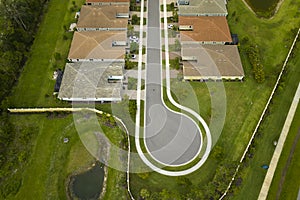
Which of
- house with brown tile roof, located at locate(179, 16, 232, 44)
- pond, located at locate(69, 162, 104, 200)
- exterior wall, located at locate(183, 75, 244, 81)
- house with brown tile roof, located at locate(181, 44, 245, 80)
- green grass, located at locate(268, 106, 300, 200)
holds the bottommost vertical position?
pond, located at locate(69, 162, 104, 200)

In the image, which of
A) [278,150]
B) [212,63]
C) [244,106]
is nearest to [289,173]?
[278,150]

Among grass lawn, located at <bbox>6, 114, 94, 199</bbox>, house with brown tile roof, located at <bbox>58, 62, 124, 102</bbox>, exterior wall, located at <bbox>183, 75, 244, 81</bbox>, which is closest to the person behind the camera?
grass lawn, located at <bbox>6, 114, 94, 199</bbox>

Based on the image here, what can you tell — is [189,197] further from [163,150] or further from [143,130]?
[143,130]

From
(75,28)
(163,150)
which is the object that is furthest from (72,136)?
(75,28)

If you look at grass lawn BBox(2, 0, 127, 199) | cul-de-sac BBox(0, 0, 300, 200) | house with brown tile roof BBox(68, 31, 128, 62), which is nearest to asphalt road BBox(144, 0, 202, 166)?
cul-de-sac BBox(0, 0, 300, 200)

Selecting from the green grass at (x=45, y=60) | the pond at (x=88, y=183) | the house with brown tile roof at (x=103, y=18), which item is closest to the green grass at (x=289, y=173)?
the pond at (x=88, y=183)

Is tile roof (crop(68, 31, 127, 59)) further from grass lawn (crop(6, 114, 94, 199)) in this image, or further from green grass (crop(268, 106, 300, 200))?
green grass (crop(268, 106, 300, 200))

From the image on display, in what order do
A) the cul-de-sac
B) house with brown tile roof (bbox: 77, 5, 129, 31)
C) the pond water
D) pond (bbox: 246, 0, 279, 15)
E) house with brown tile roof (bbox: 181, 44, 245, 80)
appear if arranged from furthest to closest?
the pond water < pond (bbox: 246, 0, 279, 15) < house with brown tile roof (bbox: 77, 5, 129, 31) < house with brown tile roof (bbox: 181, 44, 245, 80) < the cul-de-sac

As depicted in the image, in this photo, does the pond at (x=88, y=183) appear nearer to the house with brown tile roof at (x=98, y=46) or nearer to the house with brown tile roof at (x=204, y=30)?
the house with brown tile roof at (x=98, y=46)
